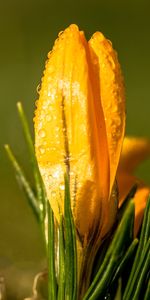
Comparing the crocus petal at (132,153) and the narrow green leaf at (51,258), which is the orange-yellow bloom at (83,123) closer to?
the narrow green leaf at (51,258)

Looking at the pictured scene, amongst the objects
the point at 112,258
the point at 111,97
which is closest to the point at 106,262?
the point at 112,258

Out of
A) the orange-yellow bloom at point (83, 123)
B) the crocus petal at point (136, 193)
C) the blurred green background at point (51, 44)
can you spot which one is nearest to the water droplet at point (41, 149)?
the orange-yellow bloom at point (83, 123)

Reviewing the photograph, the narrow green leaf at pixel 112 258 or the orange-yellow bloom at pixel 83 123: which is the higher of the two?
the orange-yellow bloom at pixel 83 123

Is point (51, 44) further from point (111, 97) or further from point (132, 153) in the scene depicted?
point (111, 97)

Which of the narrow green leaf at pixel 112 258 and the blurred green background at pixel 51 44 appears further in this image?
the blurred green background at pixel 51 44

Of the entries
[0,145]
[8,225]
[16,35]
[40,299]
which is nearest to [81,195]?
[40,299]

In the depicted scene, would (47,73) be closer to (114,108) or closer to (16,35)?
(114,108)
